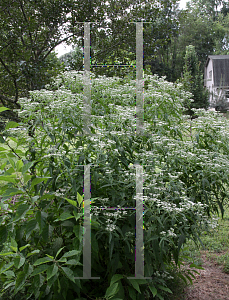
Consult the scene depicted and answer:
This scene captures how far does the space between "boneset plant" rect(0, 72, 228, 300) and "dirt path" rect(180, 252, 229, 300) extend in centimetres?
65

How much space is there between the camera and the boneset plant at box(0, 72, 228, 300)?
4.71 ft

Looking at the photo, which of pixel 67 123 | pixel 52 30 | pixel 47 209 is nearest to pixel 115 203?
pixel 47 209

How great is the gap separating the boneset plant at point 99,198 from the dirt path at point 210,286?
649 millimetres

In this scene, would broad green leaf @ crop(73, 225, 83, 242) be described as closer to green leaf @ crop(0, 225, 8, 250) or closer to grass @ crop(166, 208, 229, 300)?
green leaf @ crop(0, 225, 8, 250)

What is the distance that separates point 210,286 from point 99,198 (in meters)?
1.66

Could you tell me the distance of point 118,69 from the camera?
416 cm

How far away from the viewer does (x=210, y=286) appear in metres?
2.41

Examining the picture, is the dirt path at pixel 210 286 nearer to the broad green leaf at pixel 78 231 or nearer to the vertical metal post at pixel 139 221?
the vertical metal post at pixel 139 221

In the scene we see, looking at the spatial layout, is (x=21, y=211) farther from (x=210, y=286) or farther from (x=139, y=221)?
(x=210, y=286)

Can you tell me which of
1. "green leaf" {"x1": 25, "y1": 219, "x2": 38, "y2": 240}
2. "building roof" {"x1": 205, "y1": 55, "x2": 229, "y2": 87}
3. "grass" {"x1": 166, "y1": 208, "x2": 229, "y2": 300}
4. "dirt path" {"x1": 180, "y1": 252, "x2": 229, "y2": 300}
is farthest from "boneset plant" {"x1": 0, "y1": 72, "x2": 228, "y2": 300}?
"building roof" {"x1": 205, "y1": 55, "x2": 229, "y2": 87}

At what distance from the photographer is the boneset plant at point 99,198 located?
144 cm

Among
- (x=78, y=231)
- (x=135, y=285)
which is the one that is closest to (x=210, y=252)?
(x=135, y=285)

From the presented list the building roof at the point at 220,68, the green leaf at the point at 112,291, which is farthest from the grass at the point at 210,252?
the building roof at the point at 220,68

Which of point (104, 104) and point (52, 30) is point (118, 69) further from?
point (104, 104)
